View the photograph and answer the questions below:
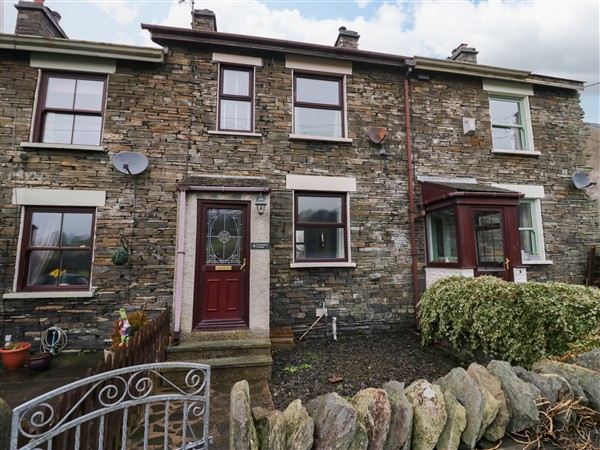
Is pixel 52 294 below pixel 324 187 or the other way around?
below

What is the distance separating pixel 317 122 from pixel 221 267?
4152 millimetres

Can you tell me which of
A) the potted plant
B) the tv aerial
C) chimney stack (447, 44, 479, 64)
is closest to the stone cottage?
the tv aerial

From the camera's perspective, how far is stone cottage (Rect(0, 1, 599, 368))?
5461 millimetres

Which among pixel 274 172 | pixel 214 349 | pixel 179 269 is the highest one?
pixel 274 172

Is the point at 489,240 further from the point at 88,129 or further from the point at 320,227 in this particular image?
the point at 88,129

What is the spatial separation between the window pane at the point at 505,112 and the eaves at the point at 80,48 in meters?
8.49

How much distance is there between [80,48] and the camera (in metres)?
5.93

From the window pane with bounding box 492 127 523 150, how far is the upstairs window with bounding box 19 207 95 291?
9.93 meters

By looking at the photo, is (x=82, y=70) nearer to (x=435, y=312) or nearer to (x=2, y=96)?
(x=2, y=96)

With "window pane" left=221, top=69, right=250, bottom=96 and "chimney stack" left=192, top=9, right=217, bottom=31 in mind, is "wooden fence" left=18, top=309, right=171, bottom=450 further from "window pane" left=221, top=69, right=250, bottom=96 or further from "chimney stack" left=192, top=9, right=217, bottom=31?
"chimney stack" left=192, top=9, right=217, bottom=31

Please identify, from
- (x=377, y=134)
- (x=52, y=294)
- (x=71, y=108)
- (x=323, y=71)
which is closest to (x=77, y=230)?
(x=52, y=294)

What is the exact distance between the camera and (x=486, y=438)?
2053 mm

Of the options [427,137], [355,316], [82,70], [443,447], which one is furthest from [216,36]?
[443,447]

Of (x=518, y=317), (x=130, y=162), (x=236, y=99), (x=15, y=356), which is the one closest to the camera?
(x=518, y=317)
